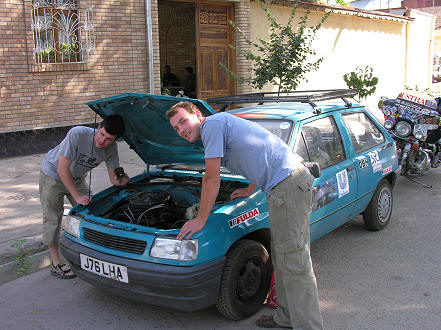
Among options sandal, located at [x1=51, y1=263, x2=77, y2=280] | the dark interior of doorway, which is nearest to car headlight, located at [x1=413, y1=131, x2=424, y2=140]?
sandal, located at [x1=51, y1=263, x2=77, y2=280]

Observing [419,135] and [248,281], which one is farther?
[419,135]

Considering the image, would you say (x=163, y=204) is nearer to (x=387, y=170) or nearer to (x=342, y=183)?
(x=342, y=183)

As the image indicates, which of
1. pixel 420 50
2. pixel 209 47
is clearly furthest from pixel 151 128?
pixel 420 50

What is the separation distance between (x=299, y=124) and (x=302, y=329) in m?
1.85

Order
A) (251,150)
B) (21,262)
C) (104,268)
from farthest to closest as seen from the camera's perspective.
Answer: (21,262) < (104,268) < (251,150)

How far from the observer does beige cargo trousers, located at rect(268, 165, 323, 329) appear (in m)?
2.98

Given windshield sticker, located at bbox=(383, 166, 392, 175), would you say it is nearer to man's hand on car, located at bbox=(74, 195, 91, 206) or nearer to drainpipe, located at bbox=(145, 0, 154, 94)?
man's hand on car, located at bbox=(74, 195, 91, 206)

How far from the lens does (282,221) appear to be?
3008 millimetres

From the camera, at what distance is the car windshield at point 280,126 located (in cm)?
407

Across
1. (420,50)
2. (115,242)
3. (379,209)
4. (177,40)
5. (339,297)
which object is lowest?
(339,297)

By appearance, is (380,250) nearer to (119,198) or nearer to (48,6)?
(119,198)

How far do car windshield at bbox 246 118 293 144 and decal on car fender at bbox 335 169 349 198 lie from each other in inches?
27.1

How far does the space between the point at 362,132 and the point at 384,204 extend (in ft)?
3.10

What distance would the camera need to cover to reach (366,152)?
4.95 metres
